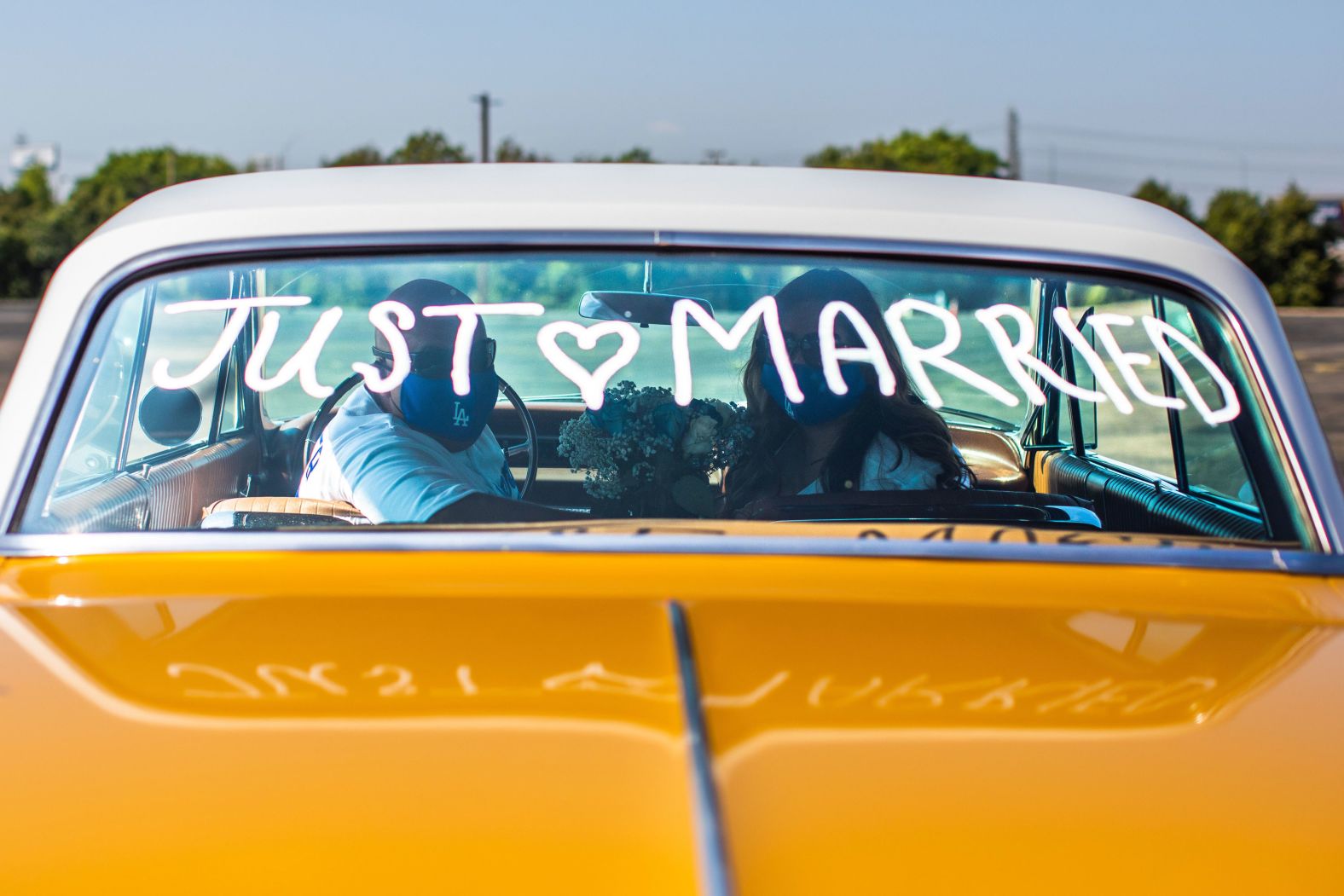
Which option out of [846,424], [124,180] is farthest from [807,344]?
[124,180]

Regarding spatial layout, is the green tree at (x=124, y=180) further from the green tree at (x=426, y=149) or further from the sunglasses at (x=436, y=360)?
the sunglasses at (x=436, y=360)

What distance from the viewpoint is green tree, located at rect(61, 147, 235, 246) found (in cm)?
6328

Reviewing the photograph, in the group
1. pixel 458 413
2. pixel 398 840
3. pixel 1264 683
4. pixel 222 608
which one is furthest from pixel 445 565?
pixel 1264 683

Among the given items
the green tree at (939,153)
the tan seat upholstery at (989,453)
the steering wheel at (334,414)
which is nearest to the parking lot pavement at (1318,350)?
the tan seat upholstery at (989,453)

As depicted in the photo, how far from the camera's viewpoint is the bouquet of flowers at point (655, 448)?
6.27 feet

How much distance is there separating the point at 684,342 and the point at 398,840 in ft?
3.32

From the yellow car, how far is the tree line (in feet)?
71.0

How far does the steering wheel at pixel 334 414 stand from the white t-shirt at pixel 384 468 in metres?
0.05

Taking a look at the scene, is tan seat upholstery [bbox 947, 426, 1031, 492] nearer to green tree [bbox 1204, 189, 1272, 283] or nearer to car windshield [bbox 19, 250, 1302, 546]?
car windshield [bbox 19, 250, 1302, 546]

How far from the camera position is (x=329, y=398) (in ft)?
7.40

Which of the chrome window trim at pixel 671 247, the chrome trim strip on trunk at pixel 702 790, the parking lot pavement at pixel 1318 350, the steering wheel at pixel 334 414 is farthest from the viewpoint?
the parking lot pavement at pixel 1318 350

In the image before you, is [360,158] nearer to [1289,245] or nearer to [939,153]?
[1289,245]

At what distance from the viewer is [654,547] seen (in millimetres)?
1625

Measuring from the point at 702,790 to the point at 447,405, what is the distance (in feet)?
→ 3.58
